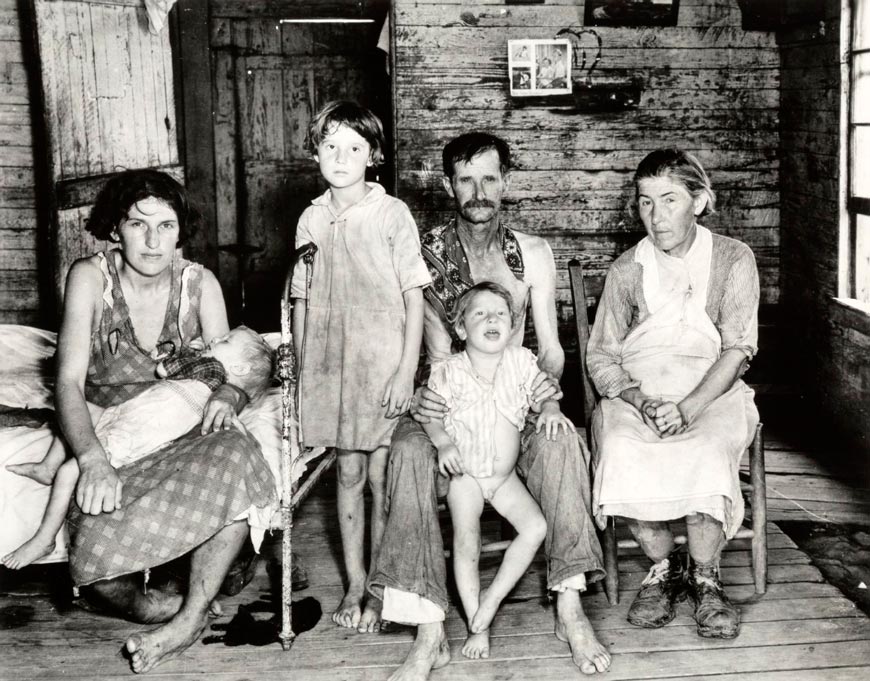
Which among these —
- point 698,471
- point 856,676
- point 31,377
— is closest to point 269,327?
point 31,377

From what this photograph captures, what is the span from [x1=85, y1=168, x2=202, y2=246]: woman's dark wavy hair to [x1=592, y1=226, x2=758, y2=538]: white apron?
1.72 meters

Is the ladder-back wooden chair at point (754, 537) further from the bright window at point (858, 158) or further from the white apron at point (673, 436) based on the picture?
the bright window at point (858, 158)

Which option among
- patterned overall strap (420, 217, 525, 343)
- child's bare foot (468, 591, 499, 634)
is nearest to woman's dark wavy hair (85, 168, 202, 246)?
patterned overall strap (420, 217, 525, 343)

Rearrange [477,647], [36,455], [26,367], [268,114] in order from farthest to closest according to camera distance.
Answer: [268,114] < [26,367] < [36,455] < [477,647]

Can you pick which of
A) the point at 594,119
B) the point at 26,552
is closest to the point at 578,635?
the point at 26,552

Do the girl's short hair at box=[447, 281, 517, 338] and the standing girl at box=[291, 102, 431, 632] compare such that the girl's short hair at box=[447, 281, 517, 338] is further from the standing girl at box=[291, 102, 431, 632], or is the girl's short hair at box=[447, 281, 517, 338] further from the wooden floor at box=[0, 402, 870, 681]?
the wooden floor at box=[0, 402, 870, 681]

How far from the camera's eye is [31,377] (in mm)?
4023

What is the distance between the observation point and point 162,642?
302 centimetres

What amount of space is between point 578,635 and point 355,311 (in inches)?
50.9

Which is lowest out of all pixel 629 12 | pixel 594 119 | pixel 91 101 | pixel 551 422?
pixel 551 422

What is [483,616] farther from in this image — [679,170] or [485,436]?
[679,170]

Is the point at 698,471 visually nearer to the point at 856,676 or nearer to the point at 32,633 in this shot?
the point at 856,676

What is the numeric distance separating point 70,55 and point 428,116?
6.59ft

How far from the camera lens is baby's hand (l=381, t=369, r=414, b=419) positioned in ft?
10.6
